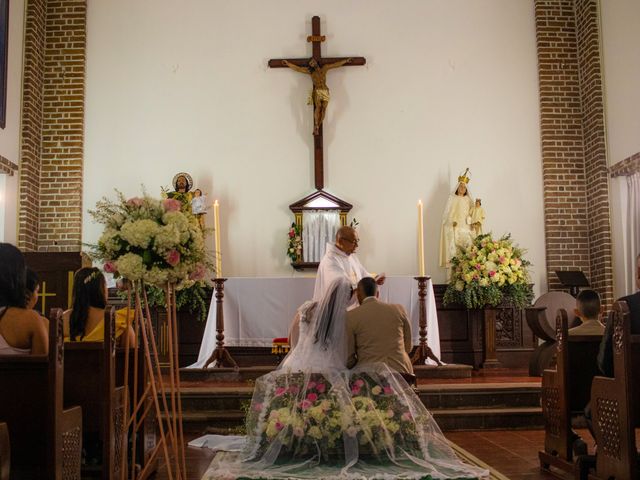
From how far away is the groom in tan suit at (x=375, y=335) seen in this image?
557 cm

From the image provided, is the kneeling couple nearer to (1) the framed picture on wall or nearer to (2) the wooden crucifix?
(2) the wooden crucifix

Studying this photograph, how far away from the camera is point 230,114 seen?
11055mm

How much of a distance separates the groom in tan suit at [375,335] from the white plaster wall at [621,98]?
5523 mm

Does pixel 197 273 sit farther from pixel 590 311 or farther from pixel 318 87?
pixel 318 87

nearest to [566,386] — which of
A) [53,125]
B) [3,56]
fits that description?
[3,56]

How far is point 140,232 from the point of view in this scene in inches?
150

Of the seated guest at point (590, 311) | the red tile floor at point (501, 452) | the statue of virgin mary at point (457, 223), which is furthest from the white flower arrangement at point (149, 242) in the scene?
the statue of virgin mary at point (457, 223)

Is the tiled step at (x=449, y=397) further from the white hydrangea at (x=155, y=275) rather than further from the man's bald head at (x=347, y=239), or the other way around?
the white hydrangea at (x=155, y=275)

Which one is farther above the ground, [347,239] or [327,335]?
[347,239]

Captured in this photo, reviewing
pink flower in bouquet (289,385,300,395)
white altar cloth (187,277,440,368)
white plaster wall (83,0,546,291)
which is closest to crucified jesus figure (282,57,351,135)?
white plaster wall (83,0,546,291)

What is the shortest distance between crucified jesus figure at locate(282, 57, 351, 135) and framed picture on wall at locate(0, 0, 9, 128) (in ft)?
12.0

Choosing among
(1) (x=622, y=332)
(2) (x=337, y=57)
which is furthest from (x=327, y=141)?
(1) (x=622, y=332)

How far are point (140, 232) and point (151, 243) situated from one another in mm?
120

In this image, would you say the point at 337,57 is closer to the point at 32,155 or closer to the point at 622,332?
the point at 32,155
